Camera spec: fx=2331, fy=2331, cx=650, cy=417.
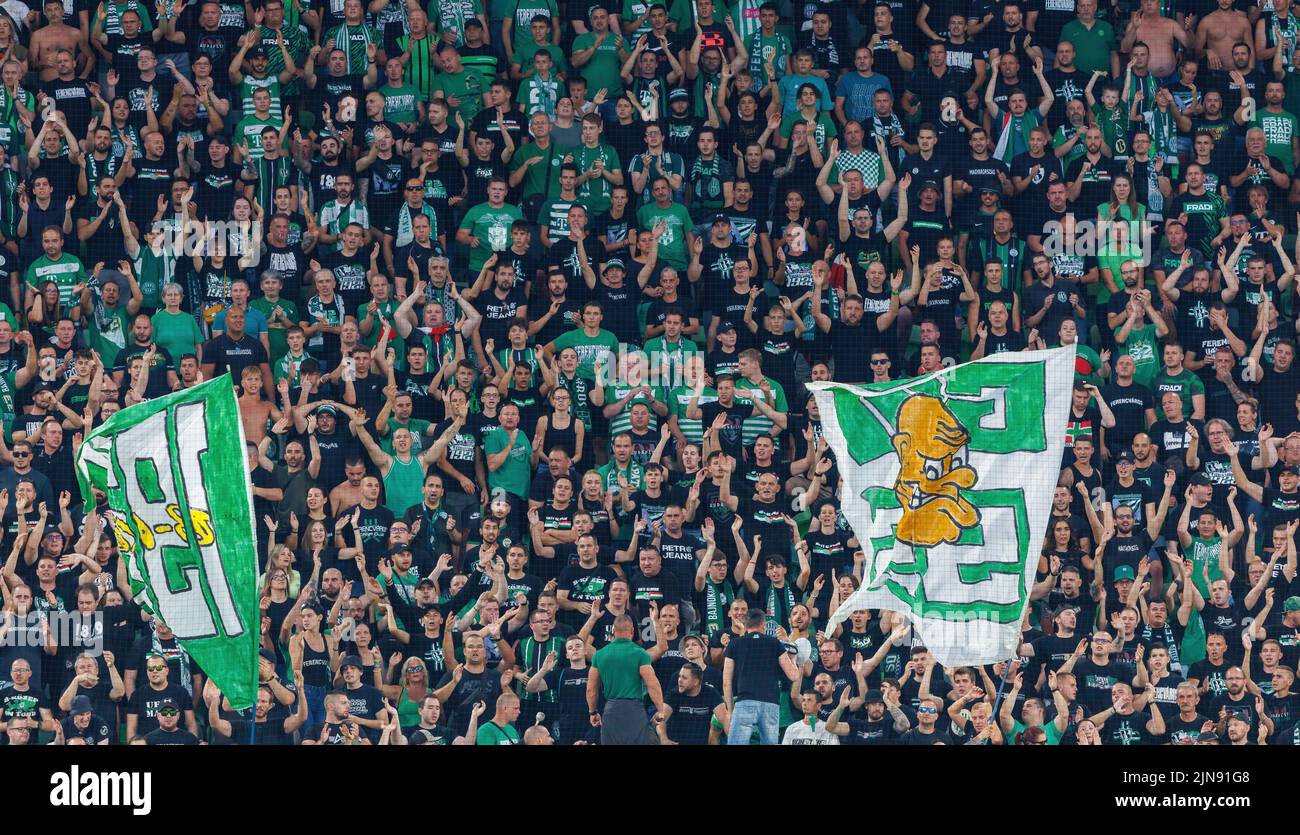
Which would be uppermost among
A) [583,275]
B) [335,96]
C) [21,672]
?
[335,96]

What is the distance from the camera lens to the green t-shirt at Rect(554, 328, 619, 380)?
15.1 m

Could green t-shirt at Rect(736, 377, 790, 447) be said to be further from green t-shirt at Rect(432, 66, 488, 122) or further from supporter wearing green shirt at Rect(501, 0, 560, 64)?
supporter wearing green shirt at Rect(501, 0, 560, 64)

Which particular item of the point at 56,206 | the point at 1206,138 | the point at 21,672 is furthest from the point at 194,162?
the point at 1206,138

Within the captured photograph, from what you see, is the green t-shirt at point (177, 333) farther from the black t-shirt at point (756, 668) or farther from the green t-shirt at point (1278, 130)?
the green t-shirt at point (1278, 130)

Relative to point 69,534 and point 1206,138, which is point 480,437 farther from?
point 1206,138

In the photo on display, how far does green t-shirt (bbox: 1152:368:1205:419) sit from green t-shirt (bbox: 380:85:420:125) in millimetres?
5256

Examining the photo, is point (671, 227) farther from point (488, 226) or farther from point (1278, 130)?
point (1278, 130)

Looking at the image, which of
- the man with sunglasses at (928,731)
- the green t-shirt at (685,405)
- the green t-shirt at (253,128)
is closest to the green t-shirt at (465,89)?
the green t-shirt at (253,128)

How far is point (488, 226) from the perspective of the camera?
50.9 ft

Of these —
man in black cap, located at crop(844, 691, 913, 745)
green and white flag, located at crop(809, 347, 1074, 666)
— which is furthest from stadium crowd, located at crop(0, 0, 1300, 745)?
green and white flag, located at crop(809, 347, 1074, 666)

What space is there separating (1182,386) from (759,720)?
3.64m

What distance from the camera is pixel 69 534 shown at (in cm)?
→ 1449

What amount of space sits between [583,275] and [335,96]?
221 cm

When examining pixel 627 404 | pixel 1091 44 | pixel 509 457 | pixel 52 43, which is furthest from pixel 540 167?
pixel 1091 44
